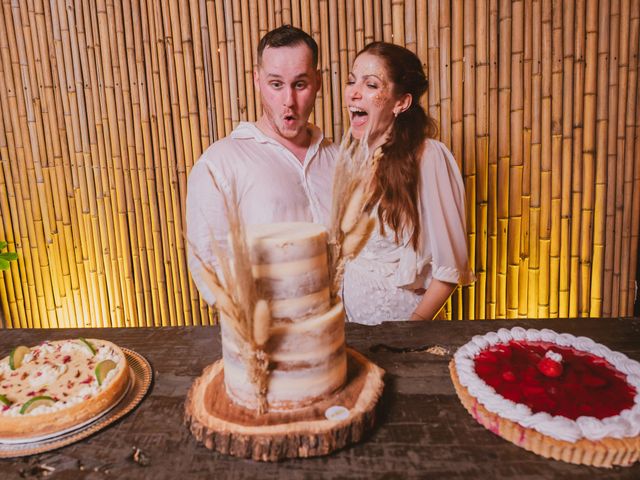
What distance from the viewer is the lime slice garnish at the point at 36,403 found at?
3.83 feet

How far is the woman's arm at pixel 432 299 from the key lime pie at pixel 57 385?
1.37 m

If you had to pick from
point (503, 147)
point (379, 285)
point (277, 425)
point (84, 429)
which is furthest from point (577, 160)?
point (84, 429)

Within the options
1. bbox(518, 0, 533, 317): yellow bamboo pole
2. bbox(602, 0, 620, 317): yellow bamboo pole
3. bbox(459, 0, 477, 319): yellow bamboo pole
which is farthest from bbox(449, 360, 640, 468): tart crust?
bbox(602, 0, 620, 317): yellow bamboo pole

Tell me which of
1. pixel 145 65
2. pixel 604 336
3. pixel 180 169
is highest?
pixel 145 65

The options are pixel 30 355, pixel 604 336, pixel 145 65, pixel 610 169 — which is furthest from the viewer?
pixel 145 65

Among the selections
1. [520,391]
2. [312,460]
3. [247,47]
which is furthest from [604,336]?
[247,47]

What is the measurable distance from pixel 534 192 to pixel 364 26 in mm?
1731

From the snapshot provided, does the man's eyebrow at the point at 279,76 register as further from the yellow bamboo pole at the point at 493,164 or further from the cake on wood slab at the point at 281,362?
the yellow bamboo pole at the point at 493,164

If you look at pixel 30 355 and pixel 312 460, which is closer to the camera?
pixel 312 460

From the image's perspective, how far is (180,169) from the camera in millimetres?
3424

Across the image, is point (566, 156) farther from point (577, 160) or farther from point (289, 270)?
point (289, 270)

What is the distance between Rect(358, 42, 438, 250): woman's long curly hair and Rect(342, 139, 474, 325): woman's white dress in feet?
0.15

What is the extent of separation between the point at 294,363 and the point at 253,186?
4.22 feet

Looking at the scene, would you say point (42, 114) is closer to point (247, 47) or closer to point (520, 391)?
point (247, 47)
